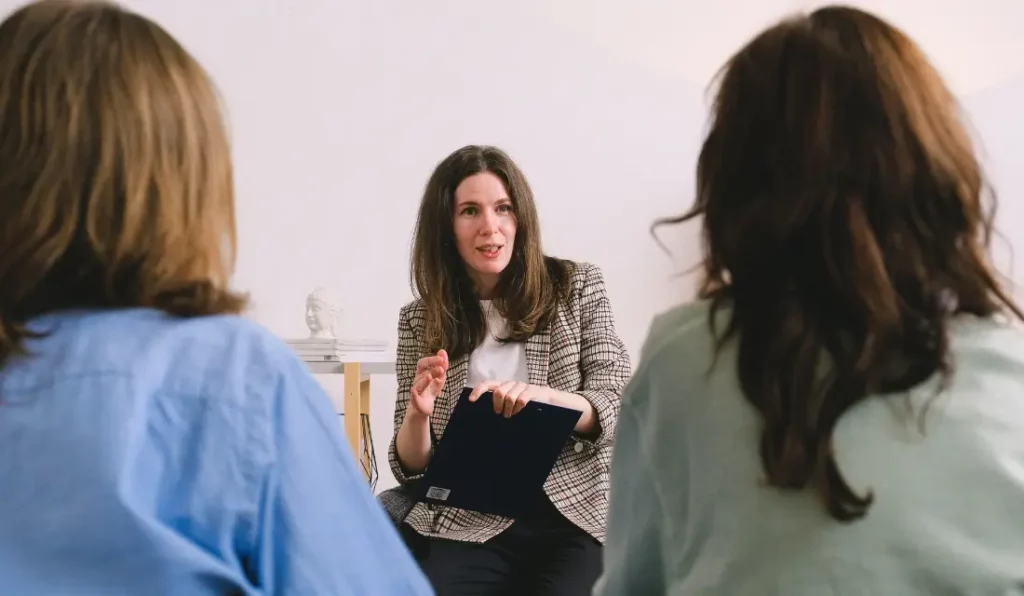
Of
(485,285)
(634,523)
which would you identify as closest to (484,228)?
(485,285)

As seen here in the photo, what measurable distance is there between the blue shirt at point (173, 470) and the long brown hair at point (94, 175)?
0.03 m

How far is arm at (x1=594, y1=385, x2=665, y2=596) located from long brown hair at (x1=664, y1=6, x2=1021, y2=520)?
135mm

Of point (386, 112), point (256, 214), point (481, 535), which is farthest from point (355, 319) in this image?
point (481, 535)

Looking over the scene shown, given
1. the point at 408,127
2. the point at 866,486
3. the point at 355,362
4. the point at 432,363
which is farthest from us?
the point at 408,127

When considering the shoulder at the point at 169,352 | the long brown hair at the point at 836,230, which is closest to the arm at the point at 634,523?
the long brown hair at the point at 836,230

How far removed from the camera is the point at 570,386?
59.4 inches

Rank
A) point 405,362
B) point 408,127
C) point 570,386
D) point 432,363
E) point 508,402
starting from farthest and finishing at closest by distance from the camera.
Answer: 1. point 408,127
2. point 405,362
3. point 570,386
4. point 432,363
5. point 508,402

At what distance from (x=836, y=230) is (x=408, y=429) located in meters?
0.93

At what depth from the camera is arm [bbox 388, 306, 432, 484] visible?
57.3 inches

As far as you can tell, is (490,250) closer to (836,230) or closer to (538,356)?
(538,356)

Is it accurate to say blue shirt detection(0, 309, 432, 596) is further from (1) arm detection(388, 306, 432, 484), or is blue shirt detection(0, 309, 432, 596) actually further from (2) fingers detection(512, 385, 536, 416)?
(1) arm detection(388, 306, 432, 484)

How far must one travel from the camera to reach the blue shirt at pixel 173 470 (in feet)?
1.95

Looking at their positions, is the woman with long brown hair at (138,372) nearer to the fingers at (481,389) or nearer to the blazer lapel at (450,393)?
the fingers at (481,389)

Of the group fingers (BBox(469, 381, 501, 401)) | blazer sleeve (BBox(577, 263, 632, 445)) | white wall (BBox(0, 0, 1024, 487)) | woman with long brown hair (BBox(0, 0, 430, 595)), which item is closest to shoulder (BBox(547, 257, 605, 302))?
blazer sleeve (BBox(577, 263, 632, 445))
